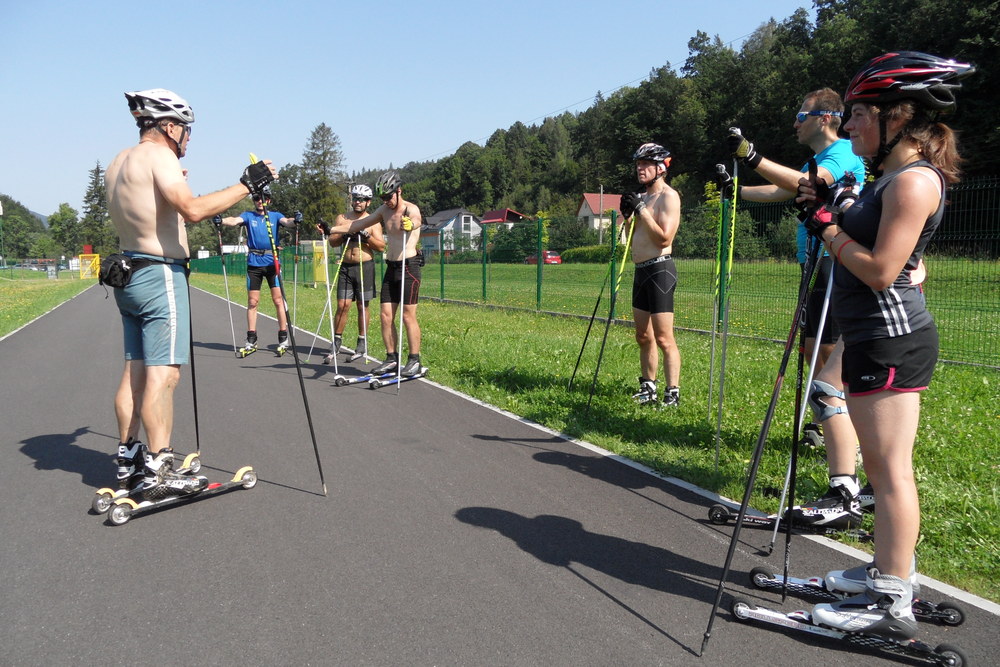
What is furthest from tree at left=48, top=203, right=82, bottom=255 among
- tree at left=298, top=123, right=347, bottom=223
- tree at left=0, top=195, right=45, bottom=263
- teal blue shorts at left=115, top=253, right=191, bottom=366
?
teal blue shorts at left=115, top=253, right=191, bottom=366

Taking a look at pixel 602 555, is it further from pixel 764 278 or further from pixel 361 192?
pixel 764 278

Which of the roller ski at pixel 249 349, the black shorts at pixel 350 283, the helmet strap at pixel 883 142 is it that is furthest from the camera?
the roller ski at pixel 249 349

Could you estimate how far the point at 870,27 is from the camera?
37750 millimetres

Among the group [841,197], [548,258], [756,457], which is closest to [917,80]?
[841,197]

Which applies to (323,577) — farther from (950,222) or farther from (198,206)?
(950,222)

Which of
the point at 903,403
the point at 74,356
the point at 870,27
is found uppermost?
the point at 870,27

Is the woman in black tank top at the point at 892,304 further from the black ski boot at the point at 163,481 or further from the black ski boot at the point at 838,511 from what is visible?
the black ski boot at the point at 163,481

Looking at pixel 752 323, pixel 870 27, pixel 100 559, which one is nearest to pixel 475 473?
pixel 100 559

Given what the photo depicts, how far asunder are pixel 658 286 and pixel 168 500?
428cm

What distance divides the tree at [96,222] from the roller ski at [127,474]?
104m

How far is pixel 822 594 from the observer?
121 inches

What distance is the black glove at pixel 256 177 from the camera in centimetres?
436

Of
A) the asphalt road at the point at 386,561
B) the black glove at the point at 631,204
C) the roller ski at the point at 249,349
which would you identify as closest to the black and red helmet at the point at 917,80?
the asphalt road at the point at 386,561

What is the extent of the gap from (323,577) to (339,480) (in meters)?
1.46
